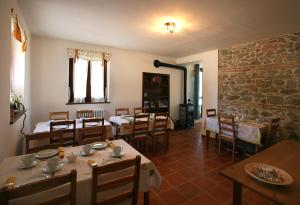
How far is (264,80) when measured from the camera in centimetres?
365

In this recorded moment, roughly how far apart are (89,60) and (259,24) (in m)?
3.78

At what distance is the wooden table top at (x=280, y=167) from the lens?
989mm

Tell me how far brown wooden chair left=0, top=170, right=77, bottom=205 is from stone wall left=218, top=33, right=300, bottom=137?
405 cm

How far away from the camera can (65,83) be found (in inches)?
156

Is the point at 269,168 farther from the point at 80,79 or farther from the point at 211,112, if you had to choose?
the point at 80,79

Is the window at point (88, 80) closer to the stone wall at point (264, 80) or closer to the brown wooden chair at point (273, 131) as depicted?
the stone wall at point (264, 80)

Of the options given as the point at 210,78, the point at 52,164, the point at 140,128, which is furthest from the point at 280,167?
the point at 210,78

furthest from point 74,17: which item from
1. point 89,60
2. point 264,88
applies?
point 264,88

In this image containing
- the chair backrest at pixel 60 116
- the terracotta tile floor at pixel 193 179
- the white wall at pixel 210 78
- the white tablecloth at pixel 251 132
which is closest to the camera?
the terracotta tile floor at pixel 193 179

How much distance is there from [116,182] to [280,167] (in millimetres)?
1343

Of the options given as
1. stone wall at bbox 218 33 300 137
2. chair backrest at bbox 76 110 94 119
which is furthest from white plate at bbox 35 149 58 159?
stone wall at bbox 218 33 300 137

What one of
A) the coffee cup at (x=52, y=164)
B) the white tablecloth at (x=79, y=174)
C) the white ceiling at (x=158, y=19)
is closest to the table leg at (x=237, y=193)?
the white tablecloth at (x=79, y=174)

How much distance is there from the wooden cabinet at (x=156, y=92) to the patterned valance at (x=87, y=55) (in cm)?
140

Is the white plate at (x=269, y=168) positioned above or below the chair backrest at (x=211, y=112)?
below
